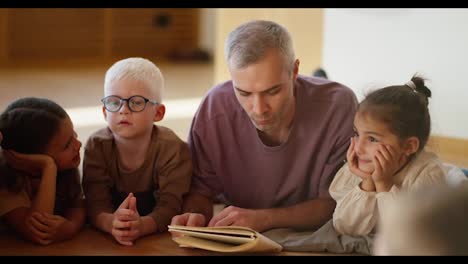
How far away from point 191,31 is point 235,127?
406cm

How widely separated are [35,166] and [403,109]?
969 mm

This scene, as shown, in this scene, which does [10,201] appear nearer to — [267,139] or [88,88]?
[267,139]

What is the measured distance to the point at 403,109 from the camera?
187 cm

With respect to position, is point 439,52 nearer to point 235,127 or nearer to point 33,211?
point 235,127

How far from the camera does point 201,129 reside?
7.14 ft

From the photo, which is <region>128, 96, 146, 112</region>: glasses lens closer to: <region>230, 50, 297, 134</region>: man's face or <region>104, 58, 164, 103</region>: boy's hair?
<region>104, 58, 164, 103</region>: boy's hair

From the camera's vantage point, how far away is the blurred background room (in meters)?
3.10

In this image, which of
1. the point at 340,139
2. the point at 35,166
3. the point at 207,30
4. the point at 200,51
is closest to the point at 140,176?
the point at 35,166

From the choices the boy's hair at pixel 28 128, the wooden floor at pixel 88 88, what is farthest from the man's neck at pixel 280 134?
the wooden floor at pixel 88 88

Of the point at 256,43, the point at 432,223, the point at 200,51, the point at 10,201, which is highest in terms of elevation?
the point at 256,43

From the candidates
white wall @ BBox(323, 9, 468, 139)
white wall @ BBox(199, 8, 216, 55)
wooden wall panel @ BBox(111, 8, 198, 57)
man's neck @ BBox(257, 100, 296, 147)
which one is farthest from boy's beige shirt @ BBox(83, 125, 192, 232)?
white wall @ BBox(199, 8, 216, 55)

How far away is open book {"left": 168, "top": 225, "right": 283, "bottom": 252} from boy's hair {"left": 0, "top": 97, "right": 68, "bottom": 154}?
42 cm

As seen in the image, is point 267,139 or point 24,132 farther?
point 267,139
